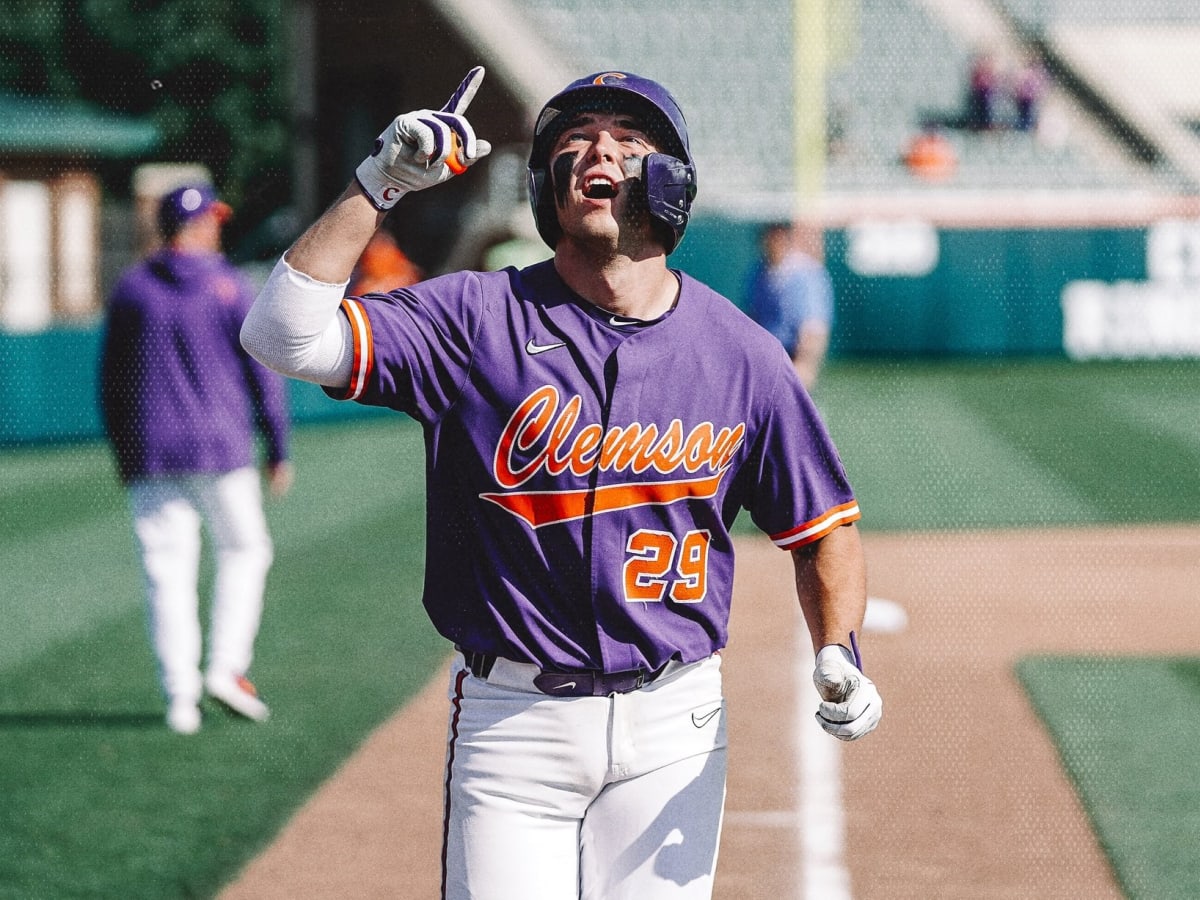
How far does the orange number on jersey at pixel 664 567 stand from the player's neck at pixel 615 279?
1.23ft

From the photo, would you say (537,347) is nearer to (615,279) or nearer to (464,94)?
(615,279)

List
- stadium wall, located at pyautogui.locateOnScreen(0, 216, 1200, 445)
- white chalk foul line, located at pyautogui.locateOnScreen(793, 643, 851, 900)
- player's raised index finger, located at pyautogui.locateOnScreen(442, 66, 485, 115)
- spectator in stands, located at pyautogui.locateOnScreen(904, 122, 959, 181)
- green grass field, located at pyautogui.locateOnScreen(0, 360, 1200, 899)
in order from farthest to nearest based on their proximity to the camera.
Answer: spectator in stands, located at pyautogui.locateOnScreen(904, 122, 959, 181) → stadium wall, located at pyautogui.locateOnScreen(0, 216, 1200, 445) → green grass field, located at pyautogui.locateOnScreen(0, 360, 1200, 899) → white chalk foul line, located at pyautogui.locateOnScreen(793, 643, 851, 900) → player's raised index finger, located at pyautogui.locateOnScreen(442, 66, 485, 115)

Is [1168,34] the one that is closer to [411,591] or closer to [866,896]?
[411,591]

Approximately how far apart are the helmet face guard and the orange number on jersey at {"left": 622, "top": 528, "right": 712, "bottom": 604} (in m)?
0.50

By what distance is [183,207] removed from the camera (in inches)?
231

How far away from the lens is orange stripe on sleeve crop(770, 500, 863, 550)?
9.22ft

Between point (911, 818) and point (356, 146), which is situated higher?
point (911, 818)

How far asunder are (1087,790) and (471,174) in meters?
18.0

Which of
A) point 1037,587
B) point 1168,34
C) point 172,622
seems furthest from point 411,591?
point 1168,34

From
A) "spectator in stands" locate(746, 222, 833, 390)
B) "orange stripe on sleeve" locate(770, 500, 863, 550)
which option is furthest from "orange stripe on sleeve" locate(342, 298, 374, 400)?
"spectator in stands" locate(746, 222, 833, 390)

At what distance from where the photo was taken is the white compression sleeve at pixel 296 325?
2.39 m

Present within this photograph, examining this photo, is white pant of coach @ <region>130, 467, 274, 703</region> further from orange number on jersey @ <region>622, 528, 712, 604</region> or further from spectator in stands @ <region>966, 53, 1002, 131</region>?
spectator in stands @ <region>966, 53, 1002, 131</region>

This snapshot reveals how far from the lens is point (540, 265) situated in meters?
2.76

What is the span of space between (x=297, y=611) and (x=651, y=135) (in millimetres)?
5582
